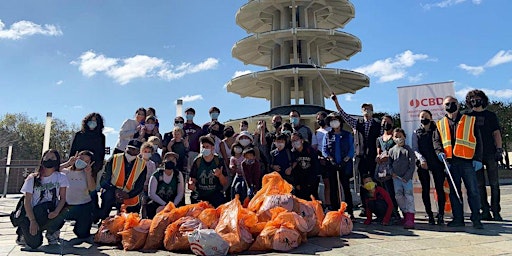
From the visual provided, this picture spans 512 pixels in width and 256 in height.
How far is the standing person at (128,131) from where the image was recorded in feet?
22.7

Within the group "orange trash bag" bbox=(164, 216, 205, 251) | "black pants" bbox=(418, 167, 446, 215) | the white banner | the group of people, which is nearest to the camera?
"orange trash bag" bbox=(164, 216, 205, 251)

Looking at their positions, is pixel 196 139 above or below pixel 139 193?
above

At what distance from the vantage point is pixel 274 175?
201 inches

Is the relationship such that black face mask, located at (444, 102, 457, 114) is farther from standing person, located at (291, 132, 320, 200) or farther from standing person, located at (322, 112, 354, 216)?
standing person, located at (291, 132, 320, 200)

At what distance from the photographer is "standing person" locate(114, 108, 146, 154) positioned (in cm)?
693

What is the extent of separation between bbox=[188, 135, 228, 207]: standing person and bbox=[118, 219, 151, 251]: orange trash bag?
1.34 meters

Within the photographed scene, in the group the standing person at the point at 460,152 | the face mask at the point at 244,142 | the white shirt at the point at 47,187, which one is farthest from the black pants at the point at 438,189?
the white shirt at the point at 47,187

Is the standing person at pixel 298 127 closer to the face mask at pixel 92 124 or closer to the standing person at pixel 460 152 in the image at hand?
the standing person at pixel 460 152

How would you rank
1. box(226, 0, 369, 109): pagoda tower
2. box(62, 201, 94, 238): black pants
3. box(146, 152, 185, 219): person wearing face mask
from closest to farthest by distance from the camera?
box(62, 201, 94, 238): black pants, box(146, 152, 185, 219): person wearing face mask, box(226, 0, 369, 109): pagoda tower

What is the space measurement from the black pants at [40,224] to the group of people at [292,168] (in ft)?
0.04

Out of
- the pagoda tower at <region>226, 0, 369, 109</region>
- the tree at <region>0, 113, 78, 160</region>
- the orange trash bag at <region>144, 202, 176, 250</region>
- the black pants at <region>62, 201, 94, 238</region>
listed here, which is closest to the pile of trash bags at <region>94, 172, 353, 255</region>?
the orange trash bag at <region>144, 202, 176, 250</region>

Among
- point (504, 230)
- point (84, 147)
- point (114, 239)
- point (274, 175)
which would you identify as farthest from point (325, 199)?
point (84, 147)

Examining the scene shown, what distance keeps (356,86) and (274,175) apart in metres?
19.9

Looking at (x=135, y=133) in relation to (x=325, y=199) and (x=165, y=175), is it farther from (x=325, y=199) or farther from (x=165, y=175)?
(x=325, y=199)
